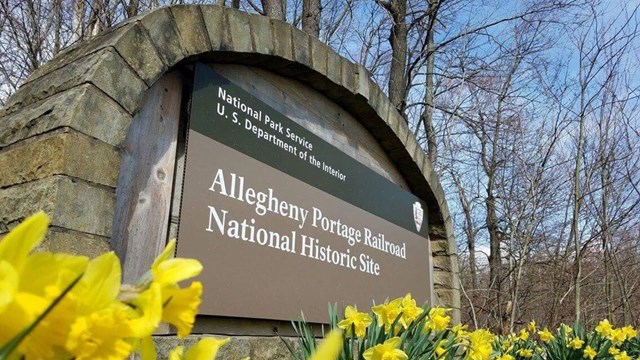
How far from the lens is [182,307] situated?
0.45 m

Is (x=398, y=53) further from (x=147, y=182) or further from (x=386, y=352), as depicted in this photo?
(x=386, y=352)

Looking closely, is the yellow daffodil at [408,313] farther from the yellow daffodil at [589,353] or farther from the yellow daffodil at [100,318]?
the yellow daffodil at [589,353]

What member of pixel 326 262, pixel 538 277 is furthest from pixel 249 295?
pixel 538 277

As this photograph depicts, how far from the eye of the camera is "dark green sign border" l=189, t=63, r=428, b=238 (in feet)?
7.64

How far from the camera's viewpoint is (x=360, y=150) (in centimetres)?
373

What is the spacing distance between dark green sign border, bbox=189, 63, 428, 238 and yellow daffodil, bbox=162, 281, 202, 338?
186 cm

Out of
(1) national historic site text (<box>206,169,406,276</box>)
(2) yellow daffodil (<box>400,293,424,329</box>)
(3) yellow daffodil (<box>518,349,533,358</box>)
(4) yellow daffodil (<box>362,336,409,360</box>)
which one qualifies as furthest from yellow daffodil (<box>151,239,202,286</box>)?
(3) yellow daffodil (<box>518,349,533,358</box>)

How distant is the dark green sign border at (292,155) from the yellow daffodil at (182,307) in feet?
6.11

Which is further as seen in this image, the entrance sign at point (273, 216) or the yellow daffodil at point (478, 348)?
the entrance sign at point (273, 216)

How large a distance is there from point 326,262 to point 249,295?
685 mm

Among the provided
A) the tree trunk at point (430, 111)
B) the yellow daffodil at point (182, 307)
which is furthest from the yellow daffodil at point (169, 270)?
the tree trunk at point (430, 111)

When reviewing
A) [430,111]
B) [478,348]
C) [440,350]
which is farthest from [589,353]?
[430,111]

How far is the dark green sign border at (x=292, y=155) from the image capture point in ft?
7.64

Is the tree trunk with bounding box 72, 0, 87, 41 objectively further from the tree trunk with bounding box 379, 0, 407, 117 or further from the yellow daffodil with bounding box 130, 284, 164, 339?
the yellow daffodil with bounding box 130, 284, 164, 339
